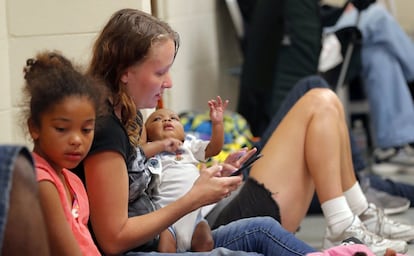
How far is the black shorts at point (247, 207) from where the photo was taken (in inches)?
102

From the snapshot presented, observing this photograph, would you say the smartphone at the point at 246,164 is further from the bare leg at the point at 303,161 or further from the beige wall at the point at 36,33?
the beige wall at the point at 36,33

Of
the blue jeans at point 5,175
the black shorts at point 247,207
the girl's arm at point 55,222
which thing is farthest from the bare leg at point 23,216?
the black shorts at point 247,207

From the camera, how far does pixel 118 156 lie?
1.93m

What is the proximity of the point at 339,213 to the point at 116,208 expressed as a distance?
3.31 ft

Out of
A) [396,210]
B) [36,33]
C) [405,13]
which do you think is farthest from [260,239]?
[405,13]

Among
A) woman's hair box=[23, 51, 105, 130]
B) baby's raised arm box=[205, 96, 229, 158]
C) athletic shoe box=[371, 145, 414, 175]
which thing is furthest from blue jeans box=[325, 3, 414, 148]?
woman's hair box=[23, 51, 105, 130]

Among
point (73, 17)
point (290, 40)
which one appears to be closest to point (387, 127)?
point (290, 40)

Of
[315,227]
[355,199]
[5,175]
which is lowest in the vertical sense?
[315,227]

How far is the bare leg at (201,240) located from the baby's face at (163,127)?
0.26 metres

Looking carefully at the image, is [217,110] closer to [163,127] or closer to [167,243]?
[163,127]

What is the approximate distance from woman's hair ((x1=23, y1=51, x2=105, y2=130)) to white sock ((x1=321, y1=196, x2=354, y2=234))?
109cm

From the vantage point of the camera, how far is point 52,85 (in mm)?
1752

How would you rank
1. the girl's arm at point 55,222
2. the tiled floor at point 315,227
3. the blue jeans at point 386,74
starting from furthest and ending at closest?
the blue jeans at point 386,74 → the tiled floor at point 315,227 → the girl's arm at point 55,222

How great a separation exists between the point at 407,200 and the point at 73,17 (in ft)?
5.14
